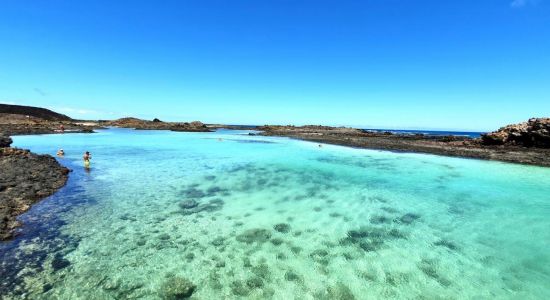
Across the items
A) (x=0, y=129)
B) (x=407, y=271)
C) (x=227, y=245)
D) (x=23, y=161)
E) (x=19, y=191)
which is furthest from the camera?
(x=0, y=129)

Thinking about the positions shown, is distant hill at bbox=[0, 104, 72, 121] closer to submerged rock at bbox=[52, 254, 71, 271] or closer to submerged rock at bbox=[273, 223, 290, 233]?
submerged rock at bbox=[52, 254, 71, 271]

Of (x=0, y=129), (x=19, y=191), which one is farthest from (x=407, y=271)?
(x=0, y=129)

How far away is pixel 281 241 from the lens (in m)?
10.3

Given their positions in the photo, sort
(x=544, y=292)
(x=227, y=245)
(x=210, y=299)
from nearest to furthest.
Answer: (x=210, y=299) < (x=544, y=292) < (x=227, y=245)

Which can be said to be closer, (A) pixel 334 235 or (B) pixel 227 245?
(B) pixel 227 245

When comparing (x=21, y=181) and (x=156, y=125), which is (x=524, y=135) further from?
(x=156, y=125)

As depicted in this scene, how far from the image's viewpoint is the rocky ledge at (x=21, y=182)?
11051mm

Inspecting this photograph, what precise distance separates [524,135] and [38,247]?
162 ft

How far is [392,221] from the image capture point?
12.6 meters

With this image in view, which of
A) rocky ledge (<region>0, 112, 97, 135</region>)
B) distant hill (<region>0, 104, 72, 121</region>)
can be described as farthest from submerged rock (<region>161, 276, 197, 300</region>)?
distant hill (<region>0, 104, 72, 121</region>)

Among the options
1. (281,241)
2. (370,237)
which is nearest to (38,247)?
(281,241)

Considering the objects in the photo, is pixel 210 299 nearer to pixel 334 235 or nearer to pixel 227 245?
pixel 227 245

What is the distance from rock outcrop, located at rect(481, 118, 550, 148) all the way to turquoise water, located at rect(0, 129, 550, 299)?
23.6 metres

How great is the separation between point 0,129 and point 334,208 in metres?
70.5
